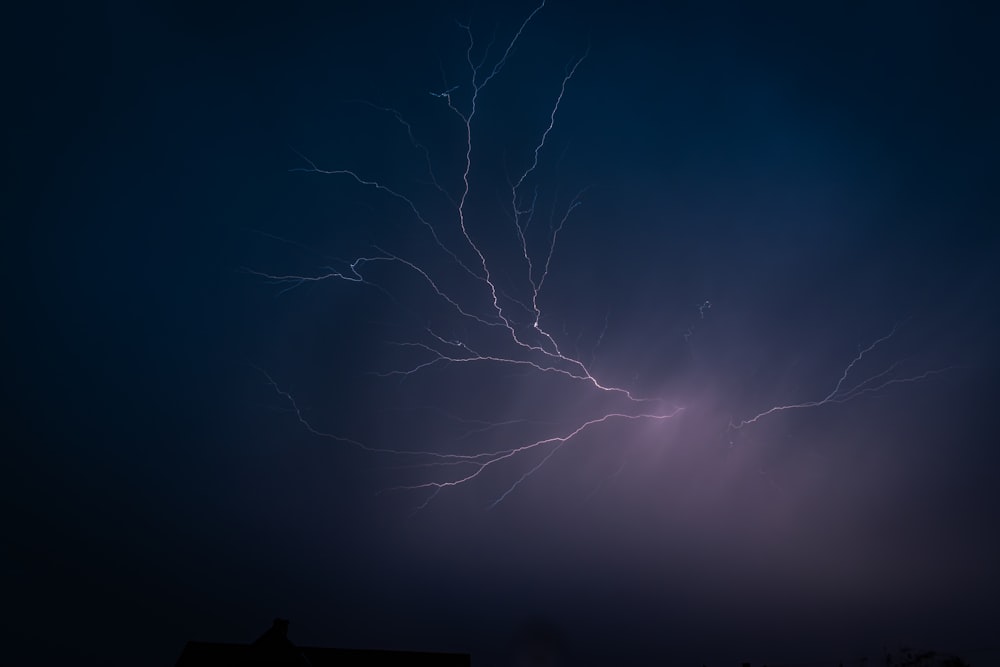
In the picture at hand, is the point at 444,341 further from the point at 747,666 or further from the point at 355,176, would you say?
the point at 747,666

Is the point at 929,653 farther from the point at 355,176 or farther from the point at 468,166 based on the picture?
Result: the point at 355,176

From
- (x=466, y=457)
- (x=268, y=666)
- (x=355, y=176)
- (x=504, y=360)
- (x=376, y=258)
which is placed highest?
(x=355, y=176)

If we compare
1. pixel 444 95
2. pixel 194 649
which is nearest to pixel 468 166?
pixel 444 95

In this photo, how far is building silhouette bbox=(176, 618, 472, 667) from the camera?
17.6m

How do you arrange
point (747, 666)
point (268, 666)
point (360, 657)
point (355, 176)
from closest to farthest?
1. point (268, 666)
2. point (355, 176)
3. point (360, 657)
4. point (747, 666)

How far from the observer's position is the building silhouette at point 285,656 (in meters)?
17.6

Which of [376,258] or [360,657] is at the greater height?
[376,258]

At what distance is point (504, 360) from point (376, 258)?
5817 mm

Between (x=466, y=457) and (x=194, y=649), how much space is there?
10.7 meters

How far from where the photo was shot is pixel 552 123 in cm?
1745

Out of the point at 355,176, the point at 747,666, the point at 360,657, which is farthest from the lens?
the point at 747,666

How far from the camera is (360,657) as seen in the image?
67.6 feet

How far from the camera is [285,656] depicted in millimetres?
17547

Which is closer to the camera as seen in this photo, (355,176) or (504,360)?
(355,176)
